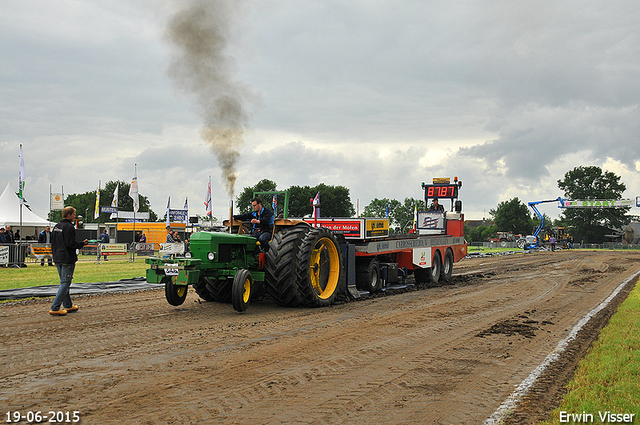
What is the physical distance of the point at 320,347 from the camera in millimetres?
6824

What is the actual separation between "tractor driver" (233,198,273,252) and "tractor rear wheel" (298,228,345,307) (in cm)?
68

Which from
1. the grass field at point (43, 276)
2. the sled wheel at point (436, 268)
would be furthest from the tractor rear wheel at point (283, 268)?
the grass field at point (43, 276)

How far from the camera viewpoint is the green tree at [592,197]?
77000 mm

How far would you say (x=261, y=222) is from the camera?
990 cm

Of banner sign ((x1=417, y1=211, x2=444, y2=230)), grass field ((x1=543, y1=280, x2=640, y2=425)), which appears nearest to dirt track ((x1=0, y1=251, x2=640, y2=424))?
grass field ((x1=543, y1=280, x2=640, y2=425))

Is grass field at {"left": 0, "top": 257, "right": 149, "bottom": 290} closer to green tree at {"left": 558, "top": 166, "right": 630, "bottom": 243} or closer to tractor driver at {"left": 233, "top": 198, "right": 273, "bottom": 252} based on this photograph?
tractor driver at {"left": 233, "top": 198, "right": 273, "bottom": 252}

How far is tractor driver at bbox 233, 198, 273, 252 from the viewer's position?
991 cm

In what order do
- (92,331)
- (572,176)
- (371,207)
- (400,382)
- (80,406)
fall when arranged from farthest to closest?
1. (371,207)
2. (572,176)
3. (92,331)
4. (400,382)
5. (80,406)

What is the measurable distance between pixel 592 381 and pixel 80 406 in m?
4.86

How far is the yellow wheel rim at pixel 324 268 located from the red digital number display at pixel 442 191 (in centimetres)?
918

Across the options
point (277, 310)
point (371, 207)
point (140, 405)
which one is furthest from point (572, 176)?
point (140, 405)

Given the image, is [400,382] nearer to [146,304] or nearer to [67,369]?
[67,369]

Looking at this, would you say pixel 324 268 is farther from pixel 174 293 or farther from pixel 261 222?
pixel 174 293

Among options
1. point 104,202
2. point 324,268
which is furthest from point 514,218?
point 324,268
